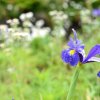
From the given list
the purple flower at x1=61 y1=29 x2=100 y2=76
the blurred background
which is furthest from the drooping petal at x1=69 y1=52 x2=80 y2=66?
the blurred background

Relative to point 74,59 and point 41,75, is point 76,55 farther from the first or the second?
point 41,75

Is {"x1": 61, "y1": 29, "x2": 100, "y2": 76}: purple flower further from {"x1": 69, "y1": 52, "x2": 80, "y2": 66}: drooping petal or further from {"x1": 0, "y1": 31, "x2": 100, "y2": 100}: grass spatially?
{"x1": 0, "y1": 31, "x2": 100, "y2": 100}: grass

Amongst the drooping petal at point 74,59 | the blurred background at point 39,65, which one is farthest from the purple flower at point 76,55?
the blurred background at point 39,65

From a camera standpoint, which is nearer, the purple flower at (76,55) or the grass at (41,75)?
the purple flower at (76,55)

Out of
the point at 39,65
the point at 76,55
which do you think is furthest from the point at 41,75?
the point at 76,55

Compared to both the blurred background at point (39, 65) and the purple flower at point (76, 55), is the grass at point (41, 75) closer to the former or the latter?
the blurred background at point (39, 65)

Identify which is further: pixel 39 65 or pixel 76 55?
pixel 39 65

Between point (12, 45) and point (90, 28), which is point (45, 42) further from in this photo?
point (12, 45)

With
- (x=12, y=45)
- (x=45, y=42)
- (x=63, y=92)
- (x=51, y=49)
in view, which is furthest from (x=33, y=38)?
(x=63, y=92)

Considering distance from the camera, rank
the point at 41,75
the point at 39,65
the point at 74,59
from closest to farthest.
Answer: the point at 74,59, the point at 41,75, the point at 39,65

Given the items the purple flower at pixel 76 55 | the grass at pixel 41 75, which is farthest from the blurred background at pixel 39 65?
the purple flower at pixel 76 55

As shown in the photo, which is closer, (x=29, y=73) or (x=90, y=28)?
(x=29, y=73)
